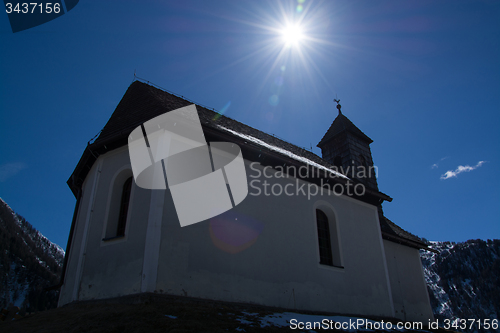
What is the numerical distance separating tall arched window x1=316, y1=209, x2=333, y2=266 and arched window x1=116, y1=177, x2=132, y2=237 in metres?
5.95

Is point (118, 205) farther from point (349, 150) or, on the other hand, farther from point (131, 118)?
point (349, 150)

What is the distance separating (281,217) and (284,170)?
1572 mm

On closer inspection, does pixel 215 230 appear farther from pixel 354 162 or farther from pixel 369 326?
pixel 354 162

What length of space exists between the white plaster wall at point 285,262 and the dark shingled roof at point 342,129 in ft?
24.8

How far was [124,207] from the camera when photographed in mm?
9711

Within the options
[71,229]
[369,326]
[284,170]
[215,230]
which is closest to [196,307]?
[215,230]

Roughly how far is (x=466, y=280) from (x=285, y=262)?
99.6 meters

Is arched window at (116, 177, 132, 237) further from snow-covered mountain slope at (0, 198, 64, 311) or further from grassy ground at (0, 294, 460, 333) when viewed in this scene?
snow-covered mountain slope at (0, 198, 64, 311)

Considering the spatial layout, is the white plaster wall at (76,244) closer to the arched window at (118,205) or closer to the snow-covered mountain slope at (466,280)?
the arched window at (118,205)

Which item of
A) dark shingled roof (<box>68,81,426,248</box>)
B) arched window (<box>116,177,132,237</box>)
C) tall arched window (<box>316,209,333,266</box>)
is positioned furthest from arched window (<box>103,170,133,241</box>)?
tall arched window (<box>316,209,333,266</box>)

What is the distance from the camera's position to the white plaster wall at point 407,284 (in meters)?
15.1

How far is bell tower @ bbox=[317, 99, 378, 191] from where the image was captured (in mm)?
19516

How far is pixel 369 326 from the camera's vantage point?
883 cm

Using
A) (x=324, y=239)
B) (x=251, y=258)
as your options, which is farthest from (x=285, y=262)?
(x=324, y=239)
